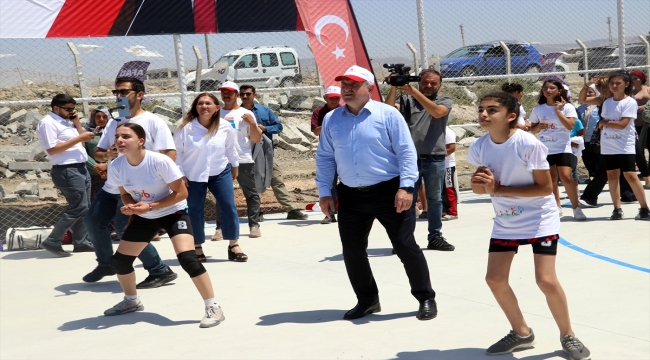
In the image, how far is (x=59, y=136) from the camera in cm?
814

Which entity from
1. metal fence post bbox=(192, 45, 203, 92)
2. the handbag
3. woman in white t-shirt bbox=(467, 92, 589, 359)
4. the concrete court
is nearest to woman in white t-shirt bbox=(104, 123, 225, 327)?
the concrete court

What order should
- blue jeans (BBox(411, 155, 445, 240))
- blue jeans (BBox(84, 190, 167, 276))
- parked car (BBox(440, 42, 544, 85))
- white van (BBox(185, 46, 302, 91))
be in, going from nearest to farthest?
blue jeans (BBox(84, 190, 167, 276)), blue jeans (BBox(411, 155, 445, 240)), parked car (BBox(440, 42, 544, 85)), white van (BBox(185, 46, 302, 91))

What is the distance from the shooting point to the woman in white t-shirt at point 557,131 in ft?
30.4

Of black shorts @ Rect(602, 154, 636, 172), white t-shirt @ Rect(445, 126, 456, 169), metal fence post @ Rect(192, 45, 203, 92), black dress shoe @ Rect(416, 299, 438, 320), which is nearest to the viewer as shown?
black dress shoe @ Rect(416, 299, 438, 320)

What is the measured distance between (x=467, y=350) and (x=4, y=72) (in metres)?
8.50

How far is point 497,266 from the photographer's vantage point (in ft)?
14.8

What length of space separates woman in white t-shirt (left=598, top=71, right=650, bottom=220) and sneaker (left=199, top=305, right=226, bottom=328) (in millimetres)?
5620

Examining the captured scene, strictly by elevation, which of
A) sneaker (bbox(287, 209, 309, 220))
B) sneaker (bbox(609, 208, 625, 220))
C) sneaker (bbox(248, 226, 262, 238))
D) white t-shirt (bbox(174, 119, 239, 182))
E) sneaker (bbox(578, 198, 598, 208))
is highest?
white t-shirt (bbox(174, 119, 239, 182))

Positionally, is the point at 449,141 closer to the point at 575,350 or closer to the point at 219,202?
the point at 219,202

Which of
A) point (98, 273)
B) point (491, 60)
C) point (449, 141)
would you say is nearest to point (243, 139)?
point (98, 273)

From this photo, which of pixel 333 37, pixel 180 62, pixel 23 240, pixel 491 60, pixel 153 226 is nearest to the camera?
pixel 153 226

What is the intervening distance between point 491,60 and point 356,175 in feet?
35.0

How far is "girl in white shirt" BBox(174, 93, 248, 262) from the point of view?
7.42 meters

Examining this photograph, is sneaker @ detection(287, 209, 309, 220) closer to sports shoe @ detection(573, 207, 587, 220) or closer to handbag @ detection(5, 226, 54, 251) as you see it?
handbag @ detection(5, 226, 54, 251)
